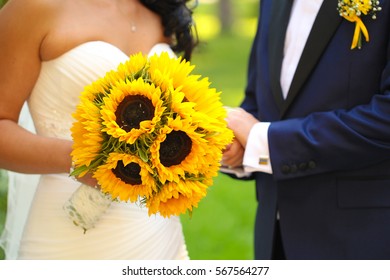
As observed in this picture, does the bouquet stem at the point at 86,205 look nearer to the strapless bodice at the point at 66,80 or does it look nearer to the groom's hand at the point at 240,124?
the strapless bodice at the point at 66,80

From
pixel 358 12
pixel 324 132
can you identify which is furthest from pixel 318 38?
pixel 324 132

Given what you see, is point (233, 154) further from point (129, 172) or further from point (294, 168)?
point (129, 172)

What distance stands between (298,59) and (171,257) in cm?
107

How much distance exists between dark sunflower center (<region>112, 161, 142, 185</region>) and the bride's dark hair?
1151mm

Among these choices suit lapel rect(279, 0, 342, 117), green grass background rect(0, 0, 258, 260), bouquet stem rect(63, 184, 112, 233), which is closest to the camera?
bouquet stem rect(63, 184, 112, 233)

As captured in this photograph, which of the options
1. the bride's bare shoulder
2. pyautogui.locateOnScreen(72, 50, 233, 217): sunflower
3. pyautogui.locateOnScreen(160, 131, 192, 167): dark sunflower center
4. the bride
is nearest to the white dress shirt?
the bride

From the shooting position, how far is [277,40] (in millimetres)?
3273

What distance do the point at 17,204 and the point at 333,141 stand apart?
1.49 metres

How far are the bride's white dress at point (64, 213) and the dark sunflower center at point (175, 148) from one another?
2.24 ft

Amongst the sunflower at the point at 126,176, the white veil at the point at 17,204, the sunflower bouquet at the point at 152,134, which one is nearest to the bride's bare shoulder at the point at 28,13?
the sunflower bouquet at the point at 152,134

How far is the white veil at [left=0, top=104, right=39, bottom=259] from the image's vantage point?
3.23 meters

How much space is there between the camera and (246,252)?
616 cm

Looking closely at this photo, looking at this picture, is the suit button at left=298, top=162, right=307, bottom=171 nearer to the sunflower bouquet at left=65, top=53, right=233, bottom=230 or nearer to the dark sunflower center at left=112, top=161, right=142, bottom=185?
the sunflower bouquet at left=65, top=53, right=233, bottom=230
